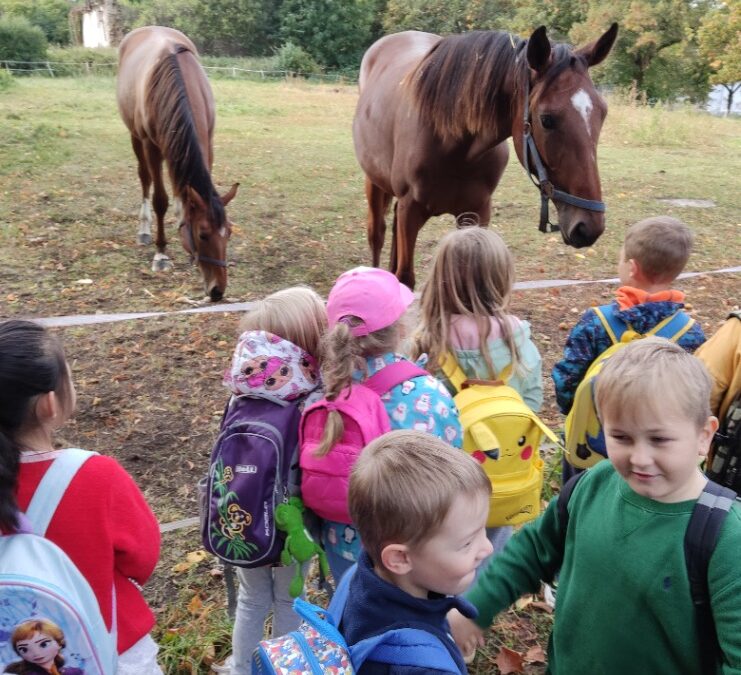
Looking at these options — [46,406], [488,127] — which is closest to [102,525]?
[46,406]

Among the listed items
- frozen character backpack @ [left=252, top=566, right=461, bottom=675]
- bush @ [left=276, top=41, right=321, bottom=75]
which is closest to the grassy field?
frozen character backpack @ [left=252, top=566, right=461, bottom=675]

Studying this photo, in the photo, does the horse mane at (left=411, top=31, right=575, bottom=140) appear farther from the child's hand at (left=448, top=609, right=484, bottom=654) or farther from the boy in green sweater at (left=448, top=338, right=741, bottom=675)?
the child's hand at (left=448, top=609, right=484, bottom=654)

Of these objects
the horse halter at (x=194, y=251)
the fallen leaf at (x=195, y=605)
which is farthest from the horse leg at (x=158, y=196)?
the fallen leaf at (x=195, y=605)

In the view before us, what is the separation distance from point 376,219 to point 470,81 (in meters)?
2.29

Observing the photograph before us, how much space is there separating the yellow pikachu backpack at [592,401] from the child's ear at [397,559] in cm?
121

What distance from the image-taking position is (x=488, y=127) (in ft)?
13.6

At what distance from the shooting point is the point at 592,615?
142 centimetres

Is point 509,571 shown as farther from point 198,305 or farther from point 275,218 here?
point 275,218

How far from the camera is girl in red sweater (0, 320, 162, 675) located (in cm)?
146

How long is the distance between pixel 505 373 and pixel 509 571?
2.68 ft

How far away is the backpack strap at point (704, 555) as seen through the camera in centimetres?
125

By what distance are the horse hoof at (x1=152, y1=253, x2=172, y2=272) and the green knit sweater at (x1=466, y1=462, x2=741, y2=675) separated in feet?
17.2

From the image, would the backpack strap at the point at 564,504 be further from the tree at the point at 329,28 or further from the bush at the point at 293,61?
the tree at the point at 329,28

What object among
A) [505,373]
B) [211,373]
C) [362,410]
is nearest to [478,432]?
[505,373]
